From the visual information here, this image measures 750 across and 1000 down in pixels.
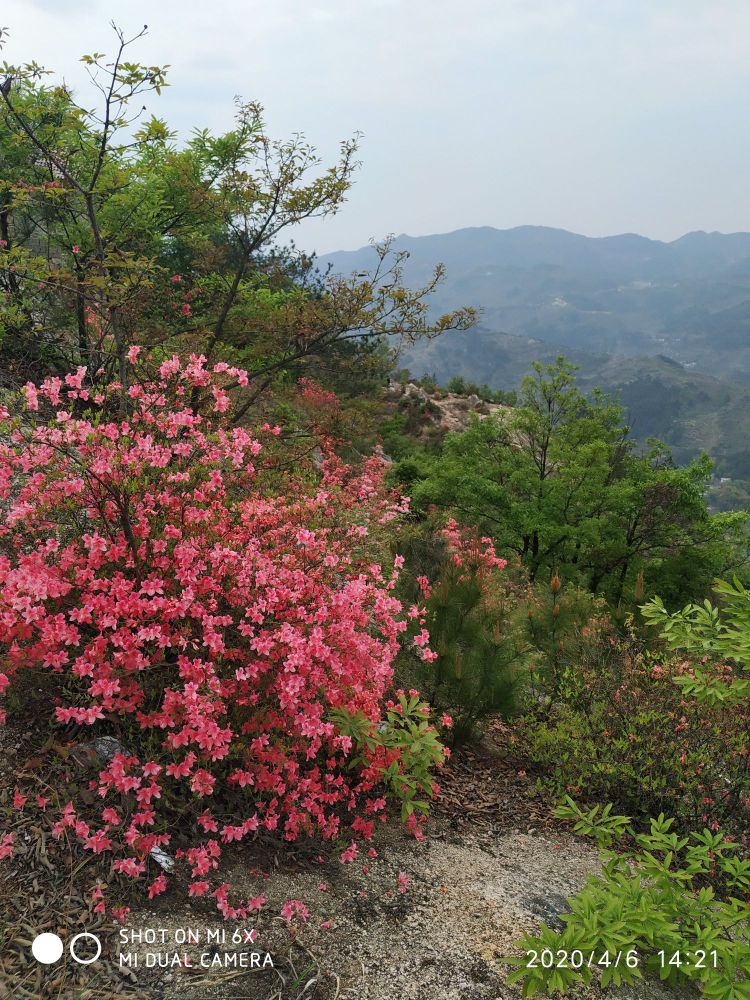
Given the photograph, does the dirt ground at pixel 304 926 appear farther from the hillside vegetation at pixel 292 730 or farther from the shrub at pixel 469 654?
the shrub at pixel 469 654

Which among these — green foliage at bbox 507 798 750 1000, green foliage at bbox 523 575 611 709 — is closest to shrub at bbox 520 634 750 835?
green foliage at bbox 523 575 611 709

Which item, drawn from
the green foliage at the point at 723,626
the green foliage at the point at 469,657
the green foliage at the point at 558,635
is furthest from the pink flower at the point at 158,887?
the green foliage at the point at 558,635

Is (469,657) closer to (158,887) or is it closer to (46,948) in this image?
(158,887)

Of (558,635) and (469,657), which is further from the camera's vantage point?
(558,635)

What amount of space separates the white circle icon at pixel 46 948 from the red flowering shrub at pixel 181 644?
0.32 meters

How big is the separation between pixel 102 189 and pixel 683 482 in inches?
497

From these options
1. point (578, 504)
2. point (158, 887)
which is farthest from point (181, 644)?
point (578, 504)

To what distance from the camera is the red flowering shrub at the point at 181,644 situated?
278 centimetres

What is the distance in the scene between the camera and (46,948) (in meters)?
2.32

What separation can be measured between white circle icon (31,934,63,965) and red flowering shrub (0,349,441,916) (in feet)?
1.05

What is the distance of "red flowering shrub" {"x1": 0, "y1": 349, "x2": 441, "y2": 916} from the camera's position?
9.12 feet

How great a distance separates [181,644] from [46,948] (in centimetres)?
120

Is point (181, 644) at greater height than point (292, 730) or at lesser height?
greater

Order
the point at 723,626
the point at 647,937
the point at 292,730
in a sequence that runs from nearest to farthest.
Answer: the point at 647,937 → the point at 723,626 → the point at 292,730
